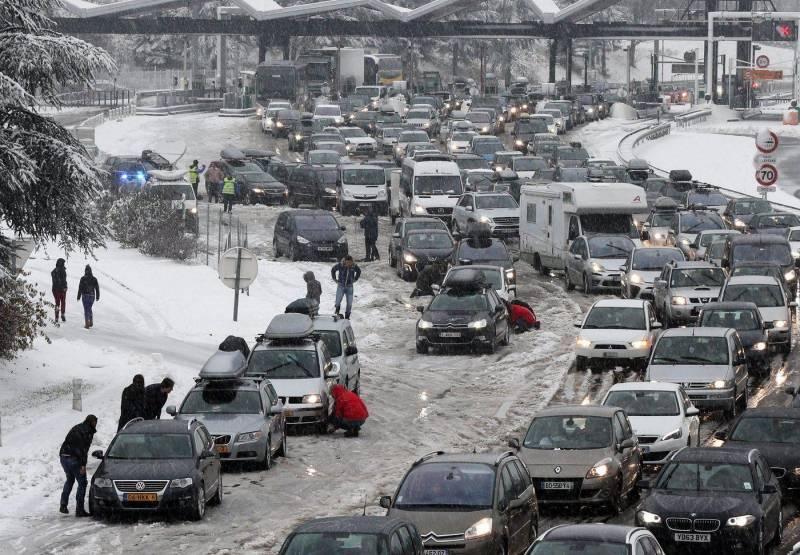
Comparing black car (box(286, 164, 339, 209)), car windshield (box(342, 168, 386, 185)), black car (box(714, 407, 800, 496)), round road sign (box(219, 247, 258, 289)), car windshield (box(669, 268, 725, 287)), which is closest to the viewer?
black car (box(714, 407, 800, 496))

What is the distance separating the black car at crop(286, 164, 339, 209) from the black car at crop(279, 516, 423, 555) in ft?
147

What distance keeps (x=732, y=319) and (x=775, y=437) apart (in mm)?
10044

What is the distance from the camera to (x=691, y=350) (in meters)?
27.8

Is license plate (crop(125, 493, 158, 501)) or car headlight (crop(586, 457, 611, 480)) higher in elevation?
car headlight (crop(586, 457, 611, 480))

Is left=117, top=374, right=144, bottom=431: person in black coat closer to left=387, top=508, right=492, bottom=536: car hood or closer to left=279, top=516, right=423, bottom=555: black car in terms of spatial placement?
left=387, top=508, right=492, bottom=536: car hood

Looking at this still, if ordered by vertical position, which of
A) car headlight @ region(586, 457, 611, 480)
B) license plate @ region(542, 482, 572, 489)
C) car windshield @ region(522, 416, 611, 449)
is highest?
car windshield @ region(522, 416, 611, 449)

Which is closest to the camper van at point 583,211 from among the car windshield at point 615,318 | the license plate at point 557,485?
the car windshield at point 615,318

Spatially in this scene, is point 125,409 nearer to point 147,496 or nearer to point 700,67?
point 147,496

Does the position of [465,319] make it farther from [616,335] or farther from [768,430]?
[768,430]

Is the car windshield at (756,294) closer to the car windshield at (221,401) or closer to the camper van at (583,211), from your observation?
the camper van at (583,211)

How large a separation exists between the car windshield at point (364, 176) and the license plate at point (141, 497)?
37360 mm

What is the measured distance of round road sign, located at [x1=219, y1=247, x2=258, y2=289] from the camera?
32188mm

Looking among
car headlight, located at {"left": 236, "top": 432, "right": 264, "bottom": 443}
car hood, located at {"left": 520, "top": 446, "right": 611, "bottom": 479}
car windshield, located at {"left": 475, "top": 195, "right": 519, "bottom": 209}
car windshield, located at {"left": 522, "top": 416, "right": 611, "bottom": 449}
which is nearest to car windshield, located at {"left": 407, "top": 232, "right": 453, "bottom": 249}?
car windshield, located at {"left": 475, "top": 195, "right": 519, "bottom": 209}

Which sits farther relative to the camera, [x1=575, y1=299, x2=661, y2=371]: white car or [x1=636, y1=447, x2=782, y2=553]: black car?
[x1=575, y1=299, x2=661, y2=371]: white car
